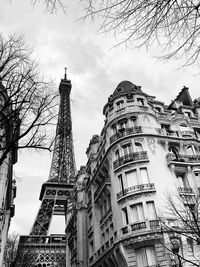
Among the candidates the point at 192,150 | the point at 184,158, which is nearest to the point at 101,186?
the point at 184,158

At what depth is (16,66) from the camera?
1060cm

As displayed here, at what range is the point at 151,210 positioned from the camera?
73.5 feet

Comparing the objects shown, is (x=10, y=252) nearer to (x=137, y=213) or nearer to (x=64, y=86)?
(x=137, y=213)

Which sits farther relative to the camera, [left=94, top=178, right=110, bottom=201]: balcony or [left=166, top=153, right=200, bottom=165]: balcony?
[left=94, top=178, right=110, bottom=201]: balcony

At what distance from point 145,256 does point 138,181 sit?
640 centimetres

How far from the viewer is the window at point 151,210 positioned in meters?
21.9

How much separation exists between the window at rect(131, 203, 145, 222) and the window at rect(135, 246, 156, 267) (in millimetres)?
2375

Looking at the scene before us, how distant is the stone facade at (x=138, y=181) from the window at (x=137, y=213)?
9 cm

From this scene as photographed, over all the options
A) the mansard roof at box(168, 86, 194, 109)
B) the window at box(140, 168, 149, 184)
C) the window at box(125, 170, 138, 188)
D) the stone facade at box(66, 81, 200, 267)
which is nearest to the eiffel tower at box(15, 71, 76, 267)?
the stone facade at box(66, 81, 200, 267)

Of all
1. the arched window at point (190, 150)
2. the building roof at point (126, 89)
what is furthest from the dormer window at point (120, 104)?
→ the arched window at point (190, 150)

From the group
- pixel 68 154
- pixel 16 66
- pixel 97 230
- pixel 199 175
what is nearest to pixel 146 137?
pixel 199 175

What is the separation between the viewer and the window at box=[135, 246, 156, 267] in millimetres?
20359

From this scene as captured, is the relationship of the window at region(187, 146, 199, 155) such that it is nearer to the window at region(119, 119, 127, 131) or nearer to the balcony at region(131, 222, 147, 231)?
the window at region(119, 119, 127, 131)

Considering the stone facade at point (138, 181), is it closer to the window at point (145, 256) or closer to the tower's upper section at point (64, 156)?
the window at point (145, 256)
